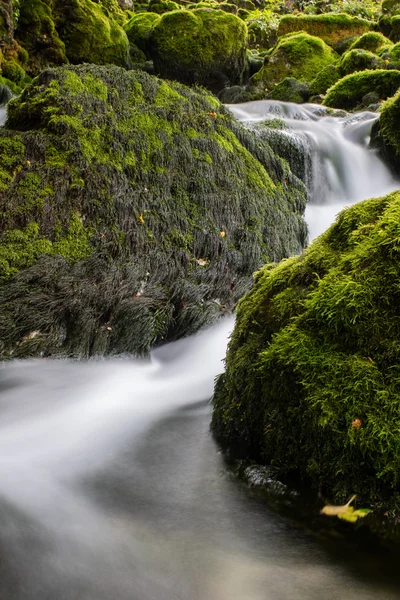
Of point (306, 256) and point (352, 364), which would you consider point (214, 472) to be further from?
point (306, 256)

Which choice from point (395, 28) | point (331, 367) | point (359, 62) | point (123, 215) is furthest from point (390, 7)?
point (331, 367)

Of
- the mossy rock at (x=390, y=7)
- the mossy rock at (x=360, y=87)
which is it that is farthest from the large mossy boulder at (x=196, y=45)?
the mossy rock at (x=390, y=7)

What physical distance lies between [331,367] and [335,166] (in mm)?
7627

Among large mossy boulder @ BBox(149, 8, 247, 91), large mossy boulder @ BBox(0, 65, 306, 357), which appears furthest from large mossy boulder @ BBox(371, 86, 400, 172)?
large mossy boulder @ BBox(149, 8, 247, 91)

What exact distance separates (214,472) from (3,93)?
10.9 meters

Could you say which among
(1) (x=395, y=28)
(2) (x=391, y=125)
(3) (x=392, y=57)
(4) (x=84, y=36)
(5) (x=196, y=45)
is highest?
(1) (x=395, y=28)

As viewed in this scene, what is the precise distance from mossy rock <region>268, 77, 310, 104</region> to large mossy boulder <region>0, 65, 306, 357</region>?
923cm

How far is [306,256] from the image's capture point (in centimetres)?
279

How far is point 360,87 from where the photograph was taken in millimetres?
12852

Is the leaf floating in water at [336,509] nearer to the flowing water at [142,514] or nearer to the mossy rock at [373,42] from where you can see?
the flowing water at [142,514]

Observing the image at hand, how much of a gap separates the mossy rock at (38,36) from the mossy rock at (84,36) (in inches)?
15.9

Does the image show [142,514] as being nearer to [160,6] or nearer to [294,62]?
[294,62]

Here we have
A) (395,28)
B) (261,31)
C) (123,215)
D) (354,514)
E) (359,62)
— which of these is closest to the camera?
(354,514)

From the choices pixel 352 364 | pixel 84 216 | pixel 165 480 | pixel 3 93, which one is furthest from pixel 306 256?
pixel 3 93
